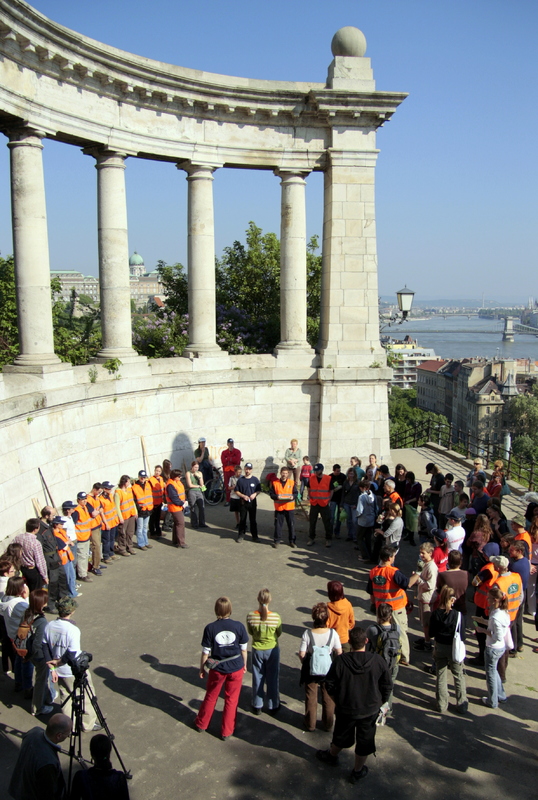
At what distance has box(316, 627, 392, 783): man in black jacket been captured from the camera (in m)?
6.66

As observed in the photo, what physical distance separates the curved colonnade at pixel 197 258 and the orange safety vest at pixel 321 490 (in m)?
4.69

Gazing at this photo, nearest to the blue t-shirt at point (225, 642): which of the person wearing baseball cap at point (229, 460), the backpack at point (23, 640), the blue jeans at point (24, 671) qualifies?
the backpack at point (23, 640)

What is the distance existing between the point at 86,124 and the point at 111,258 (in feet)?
10.1

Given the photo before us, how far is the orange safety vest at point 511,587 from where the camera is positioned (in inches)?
341

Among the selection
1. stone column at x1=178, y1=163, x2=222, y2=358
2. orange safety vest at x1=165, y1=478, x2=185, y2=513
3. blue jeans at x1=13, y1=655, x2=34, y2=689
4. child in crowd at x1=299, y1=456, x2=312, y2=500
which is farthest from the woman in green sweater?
stone column at x1=178, y1=163, x2=222, y2=358

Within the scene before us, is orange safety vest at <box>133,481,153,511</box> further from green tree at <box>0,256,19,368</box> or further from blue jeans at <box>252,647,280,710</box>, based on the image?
green tree at <box>0,256,19,368</box>

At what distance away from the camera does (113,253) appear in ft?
52.5

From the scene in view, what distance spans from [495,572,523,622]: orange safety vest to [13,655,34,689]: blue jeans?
242 inches

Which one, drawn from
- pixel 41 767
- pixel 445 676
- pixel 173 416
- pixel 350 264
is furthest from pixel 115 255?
pixel 41 767

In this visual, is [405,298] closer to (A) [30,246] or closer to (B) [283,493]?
(B) [283,493]

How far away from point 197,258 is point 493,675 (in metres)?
12.9

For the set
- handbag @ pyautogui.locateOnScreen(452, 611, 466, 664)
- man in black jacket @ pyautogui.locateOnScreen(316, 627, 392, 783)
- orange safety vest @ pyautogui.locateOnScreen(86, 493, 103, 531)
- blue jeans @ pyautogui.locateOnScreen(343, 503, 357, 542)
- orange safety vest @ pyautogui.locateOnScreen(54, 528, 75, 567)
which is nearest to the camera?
man in black jacket @ pyautogui.locateOnScreen(316, 627, 392, 783)

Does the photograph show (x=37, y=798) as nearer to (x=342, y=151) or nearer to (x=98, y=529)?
(x=98, y=529)

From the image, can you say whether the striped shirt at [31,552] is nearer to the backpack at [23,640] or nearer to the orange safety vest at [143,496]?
the backpack at [23,640]
